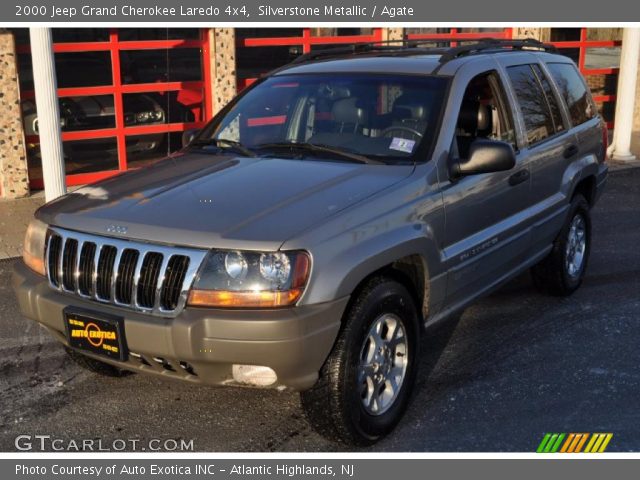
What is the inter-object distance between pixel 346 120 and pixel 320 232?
51.6 inches

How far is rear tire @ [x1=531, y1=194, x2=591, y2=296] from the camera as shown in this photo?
5762 millimetres

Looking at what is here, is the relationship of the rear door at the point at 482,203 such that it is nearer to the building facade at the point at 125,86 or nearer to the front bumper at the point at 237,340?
the front bumper at the point at 237,340

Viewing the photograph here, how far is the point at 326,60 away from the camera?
5.18 meters

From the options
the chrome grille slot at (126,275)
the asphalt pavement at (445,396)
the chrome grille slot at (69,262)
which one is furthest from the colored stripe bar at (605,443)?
the chrome grille slot at (69,262)

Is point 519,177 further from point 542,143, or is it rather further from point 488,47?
point 488,47

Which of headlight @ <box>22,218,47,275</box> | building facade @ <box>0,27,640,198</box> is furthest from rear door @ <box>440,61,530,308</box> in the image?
building facade @ <box>0,27,640,198</box>

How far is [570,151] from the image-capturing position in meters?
5.62

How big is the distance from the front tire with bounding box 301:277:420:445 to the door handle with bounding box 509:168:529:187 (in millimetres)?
1284

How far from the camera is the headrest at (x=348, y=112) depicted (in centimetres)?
442

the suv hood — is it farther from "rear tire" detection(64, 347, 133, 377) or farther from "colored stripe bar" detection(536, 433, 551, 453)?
"colored stripe bar" detection(536, 433, 551, 453)

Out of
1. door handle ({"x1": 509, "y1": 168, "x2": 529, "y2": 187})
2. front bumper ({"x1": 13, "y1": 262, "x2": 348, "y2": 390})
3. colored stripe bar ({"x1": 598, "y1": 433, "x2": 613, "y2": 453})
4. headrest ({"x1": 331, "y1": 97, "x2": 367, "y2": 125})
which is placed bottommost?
colored stripe bar ({"x1": 598, "y1": 433, "x2": 613, "y2": 453})

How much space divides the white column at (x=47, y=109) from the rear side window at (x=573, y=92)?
211 inches

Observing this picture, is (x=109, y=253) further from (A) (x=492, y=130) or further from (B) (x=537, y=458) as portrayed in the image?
(A) (x=492, y=130)
